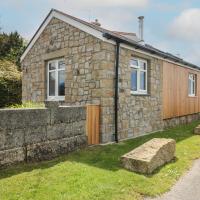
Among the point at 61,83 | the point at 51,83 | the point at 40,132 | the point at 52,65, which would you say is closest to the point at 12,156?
the point at 40,132

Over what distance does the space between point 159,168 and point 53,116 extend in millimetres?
3088

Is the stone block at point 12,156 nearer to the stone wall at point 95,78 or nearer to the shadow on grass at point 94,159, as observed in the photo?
the shadow on grass at point 94,159

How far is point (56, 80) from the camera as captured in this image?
41.1 ft

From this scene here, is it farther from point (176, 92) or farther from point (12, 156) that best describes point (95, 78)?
point (176, 92)

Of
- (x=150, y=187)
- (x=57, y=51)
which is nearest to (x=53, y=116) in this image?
(x=150, y=187)

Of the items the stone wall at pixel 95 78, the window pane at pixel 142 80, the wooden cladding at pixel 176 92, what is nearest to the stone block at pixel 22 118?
the stone wall at pixel 95 78

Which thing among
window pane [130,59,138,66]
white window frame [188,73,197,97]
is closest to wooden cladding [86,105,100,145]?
window pane [130,59,138,66]

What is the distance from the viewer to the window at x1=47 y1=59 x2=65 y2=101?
12.2 m

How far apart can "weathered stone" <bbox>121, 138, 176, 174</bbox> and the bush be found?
9.63m

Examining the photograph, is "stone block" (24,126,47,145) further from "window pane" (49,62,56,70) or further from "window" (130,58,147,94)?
"window pane" (49,62,56,70)

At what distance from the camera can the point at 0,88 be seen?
15297 mm

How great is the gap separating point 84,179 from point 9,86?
36.1ft

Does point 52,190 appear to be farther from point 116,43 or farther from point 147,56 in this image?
point 147,56

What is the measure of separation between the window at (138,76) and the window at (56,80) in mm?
2868
